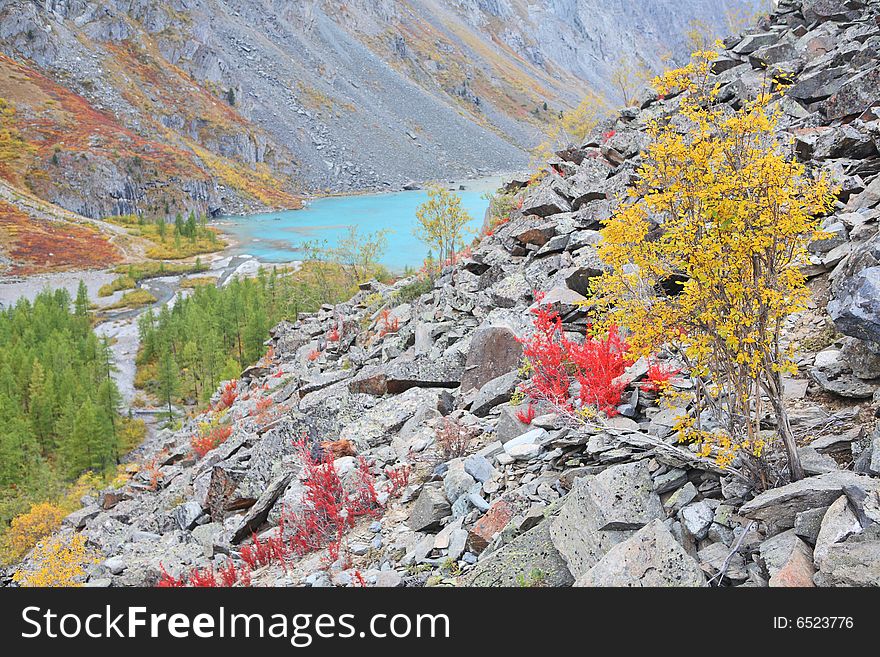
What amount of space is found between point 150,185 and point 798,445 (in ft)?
403

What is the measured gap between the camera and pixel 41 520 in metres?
26.3

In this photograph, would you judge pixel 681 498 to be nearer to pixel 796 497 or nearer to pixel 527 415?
pixel 796 497

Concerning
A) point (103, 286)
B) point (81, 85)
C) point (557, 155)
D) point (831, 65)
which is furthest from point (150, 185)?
point (831, 65)

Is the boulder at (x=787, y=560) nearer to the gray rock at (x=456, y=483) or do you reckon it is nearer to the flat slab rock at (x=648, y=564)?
the flat slab rock at (x=648, y=564)

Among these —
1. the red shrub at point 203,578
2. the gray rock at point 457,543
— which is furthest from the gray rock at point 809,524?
the red shrub at point 203,578

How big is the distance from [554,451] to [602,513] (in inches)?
70.9

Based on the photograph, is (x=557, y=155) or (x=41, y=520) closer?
(x=557, y=155)

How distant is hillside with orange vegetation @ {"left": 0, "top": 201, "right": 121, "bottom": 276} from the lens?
78.5 meters

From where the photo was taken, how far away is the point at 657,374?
7164mm

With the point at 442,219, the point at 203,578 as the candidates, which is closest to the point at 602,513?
the point at 203,578

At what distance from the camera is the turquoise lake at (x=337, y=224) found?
7469 cm

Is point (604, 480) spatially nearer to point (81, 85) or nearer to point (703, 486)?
point (703, 486)

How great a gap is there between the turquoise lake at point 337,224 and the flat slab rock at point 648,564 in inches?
2256
